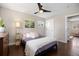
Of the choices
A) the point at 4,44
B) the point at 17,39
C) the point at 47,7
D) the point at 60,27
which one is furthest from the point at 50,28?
the point at 4,44

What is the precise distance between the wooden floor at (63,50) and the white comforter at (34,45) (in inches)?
3.8

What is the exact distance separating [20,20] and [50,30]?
0.50 meters

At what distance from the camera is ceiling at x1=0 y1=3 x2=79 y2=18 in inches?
50.3

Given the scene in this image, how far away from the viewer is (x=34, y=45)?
1.32m

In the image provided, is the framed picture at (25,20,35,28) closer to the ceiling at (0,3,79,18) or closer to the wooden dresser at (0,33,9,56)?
the ceiling at (0,3,79,18)

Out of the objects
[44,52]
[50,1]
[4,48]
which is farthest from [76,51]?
[4,48]

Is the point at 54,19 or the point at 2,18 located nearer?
the point at 2,18

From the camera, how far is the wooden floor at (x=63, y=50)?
1.29 m

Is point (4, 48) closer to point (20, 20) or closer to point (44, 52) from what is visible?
point (20, 20)

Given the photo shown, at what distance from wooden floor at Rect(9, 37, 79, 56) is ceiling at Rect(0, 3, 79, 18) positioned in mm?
462

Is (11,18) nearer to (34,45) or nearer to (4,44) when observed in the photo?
(4,44)

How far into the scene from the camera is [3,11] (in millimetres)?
1294

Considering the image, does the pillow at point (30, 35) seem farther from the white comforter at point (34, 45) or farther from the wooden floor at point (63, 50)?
the wooden floor at point (63, 50)

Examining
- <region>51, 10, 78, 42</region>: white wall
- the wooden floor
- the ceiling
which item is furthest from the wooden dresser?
<region>51, 10, 78, 42</region>: white wall
